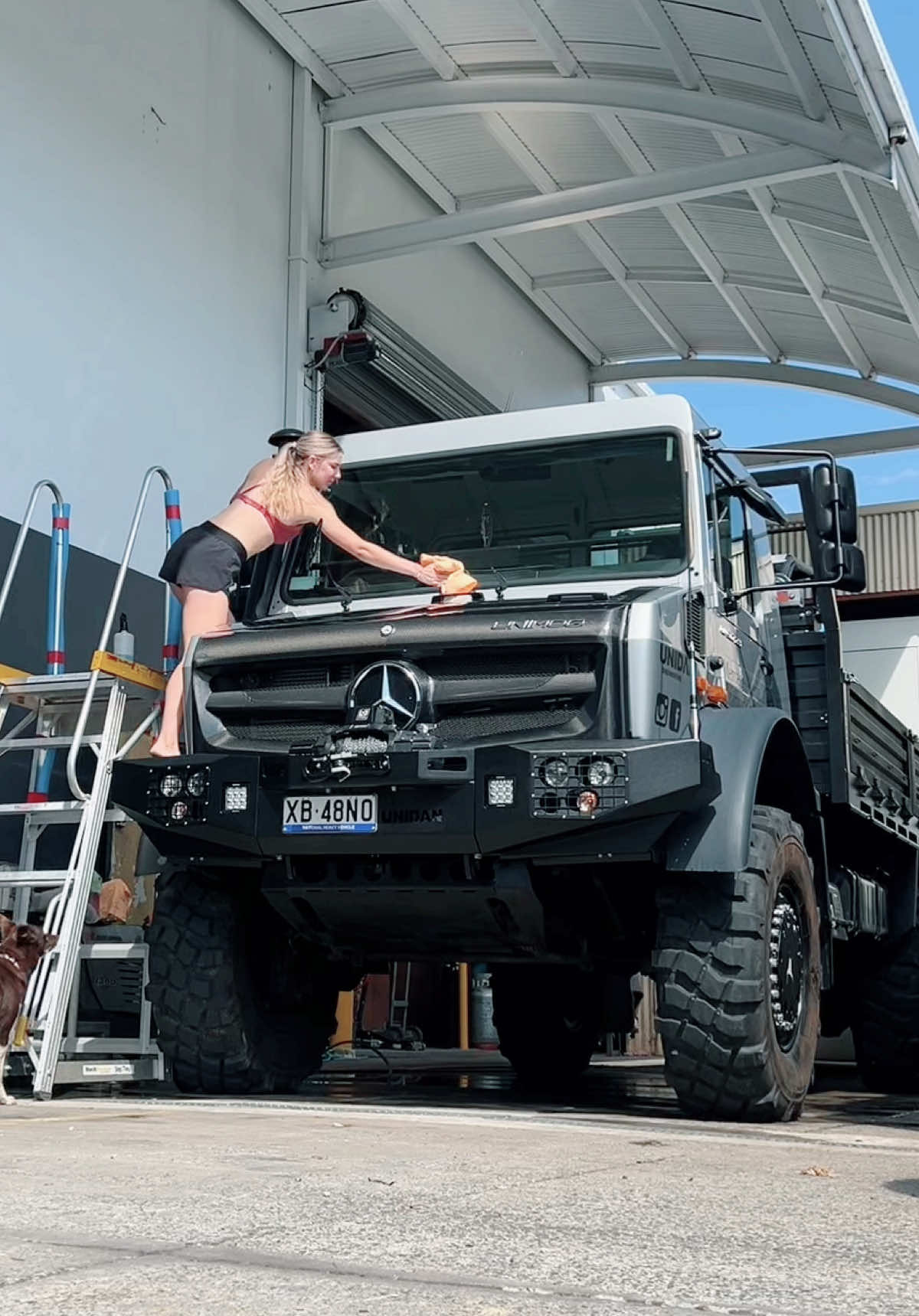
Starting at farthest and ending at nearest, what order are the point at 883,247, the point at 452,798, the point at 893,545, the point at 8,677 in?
1. the point at 893,545
2. the point at 883,247
3. the point at 8,677
4. the point at 452,798

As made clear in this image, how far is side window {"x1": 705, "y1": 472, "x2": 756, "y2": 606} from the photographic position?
653 centimetres

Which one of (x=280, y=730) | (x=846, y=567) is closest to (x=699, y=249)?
(x=846, y=567)

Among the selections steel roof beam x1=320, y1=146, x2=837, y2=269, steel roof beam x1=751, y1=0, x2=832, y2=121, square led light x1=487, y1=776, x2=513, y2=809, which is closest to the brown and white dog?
square led light x1=487, y1=776, x2=513, y2=809

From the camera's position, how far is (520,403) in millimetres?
17234

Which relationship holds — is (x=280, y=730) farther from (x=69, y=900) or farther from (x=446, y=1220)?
(x=446, y=1220)

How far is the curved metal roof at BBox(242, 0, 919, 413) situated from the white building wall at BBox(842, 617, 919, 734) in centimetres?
304

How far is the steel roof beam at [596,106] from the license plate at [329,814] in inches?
294

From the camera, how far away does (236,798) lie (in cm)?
588

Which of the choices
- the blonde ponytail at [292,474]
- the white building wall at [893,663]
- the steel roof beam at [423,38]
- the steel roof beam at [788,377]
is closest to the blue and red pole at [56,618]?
the blonde ponytail at [292,474]

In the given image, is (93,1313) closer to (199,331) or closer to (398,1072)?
(398,1072)

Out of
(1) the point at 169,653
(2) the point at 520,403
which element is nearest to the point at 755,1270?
(1) the point at 169,653

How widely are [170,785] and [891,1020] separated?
468cm

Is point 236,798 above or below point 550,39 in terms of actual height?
below

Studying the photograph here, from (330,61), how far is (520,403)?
15.9ft
